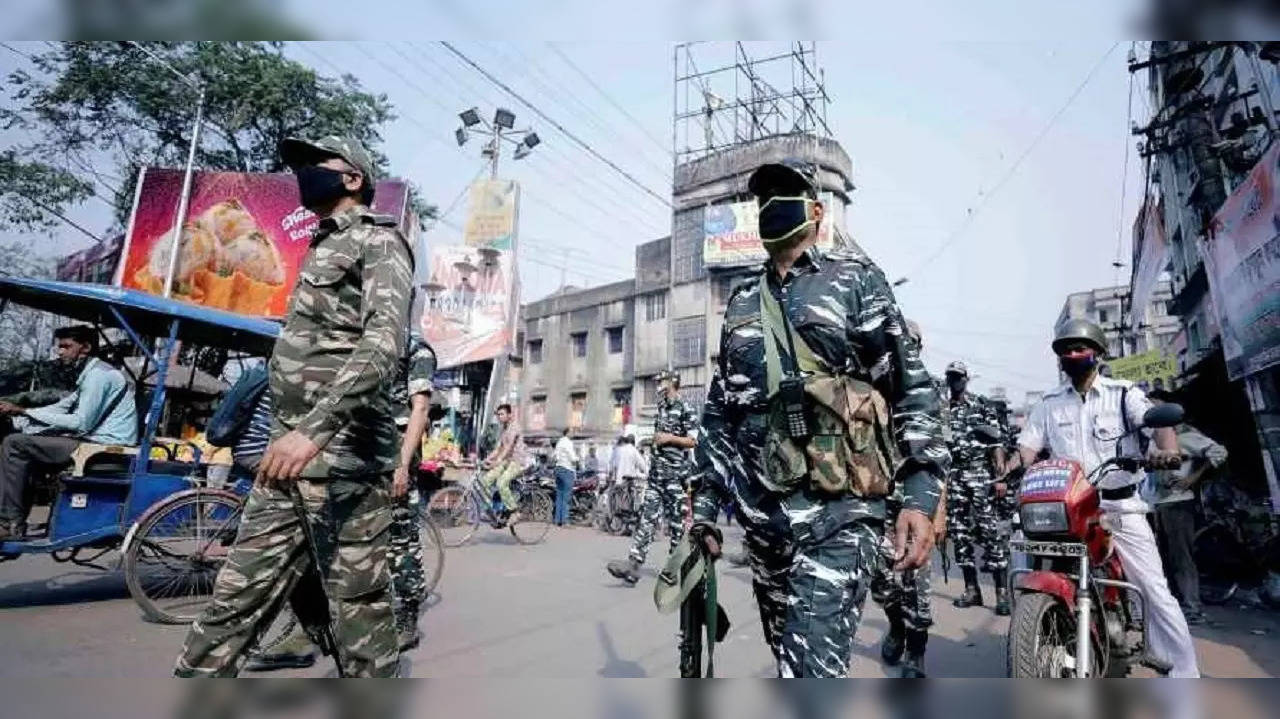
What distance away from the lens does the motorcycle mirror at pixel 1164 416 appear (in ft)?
9.00

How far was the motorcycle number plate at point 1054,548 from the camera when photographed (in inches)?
108

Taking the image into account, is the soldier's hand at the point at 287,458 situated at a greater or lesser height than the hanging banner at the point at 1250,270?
lesser

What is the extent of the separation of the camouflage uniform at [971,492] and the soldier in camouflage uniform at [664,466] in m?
2.28

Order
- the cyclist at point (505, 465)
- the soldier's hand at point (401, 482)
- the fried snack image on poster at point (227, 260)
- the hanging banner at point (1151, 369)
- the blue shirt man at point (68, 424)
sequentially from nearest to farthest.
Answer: the soldier's hand at point (401, 482)
the blue shirt man at point (68, 424)
the cyclist at point (505, 465)
the hanging banner at point (1151, 369)
the fried snack image on poster at point (227, 260)

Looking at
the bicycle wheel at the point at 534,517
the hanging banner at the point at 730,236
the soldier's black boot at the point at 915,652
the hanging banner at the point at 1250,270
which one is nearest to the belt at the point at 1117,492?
the soldier's black boot at the point at 915,652

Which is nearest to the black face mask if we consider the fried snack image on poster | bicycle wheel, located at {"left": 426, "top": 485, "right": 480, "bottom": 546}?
bicycle wheel, located at {"left": 426, "top": 485, "right": 480, "bottom": 546}

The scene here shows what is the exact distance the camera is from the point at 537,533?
33.0 feet

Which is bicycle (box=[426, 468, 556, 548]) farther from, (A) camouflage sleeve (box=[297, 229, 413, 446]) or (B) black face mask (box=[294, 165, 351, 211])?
(A) camouflage sleeve (box=[297, 229, 413, 446])

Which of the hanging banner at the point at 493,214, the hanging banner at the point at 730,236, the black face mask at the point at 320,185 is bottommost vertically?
the black face mask at the point at 320,185

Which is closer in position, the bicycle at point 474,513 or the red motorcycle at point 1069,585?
the red motorcycle at point 1069,585

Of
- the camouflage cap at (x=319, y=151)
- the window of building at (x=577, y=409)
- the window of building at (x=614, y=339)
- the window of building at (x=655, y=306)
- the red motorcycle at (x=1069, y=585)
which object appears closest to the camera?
the camouflage cap at (x=319, y=151)

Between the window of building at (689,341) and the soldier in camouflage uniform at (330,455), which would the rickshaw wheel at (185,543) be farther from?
the window of building at (689,341)

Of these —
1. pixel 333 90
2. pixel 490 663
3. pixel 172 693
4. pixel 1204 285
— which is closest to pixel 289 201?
pixel 333 90
